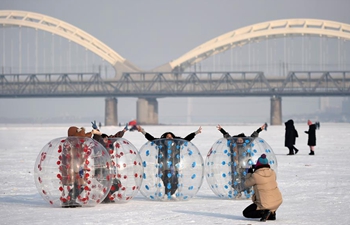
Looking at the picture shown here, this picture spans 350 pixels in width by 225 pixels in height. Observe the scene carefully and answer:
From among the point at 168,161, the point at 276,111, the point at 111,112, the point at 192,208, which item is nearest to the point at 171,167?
the point at 168,161

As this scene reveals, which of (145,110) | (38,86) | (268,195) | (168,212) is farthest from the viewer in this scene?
(38,86)

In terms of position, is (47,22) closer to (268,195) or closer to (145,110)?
(145,110)

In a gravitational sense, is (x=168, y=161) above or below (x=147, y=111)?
below

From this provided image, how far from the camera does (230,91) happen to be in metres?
148

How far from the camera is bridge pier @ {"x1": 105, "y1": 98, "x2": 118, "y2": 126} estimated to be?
145962 millimetres

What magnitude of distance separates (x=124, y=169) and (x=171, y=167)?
871mm

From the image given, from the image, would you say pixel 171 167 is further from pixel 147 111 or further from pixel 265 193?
pixel 147 111

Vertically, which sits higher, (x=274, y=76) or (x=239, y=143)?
(x=274, y=76)

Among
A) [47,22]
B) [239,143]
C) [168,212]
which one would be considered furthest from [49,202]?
[47,22]

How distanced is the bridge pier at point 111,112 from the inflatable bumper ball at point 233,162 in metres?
129

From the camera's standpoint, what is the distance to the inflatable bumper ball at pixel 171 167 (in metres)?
15.7

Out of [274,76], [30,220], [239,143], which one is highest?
[274,76]

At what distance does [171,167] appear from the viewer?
15.7m

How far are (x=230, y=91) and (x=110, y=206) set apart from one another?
133 metres
